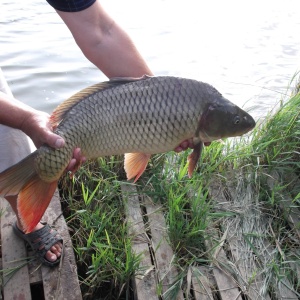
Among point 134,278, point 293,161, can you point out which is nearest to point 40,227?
point 134,278

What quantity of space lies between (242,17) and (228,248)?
4970 millimetres

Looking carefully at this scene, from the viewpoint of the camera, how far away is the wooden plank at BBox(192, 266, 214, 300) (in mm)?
1973

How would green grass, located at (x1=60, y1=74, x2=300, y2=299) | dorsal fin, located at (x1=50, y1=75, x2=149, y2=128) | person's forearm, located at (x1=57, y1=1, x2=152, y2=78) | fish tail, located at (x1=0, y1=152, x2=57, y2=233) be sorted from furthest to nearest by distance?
person's forearm, located at (x1=57, y1=1, x2=152, y2=78) → green grass, located at (x1=60, y1=74, x2=300, y2=299) → dorsal fin, located at (x1=50, y1=75, x2=149, y2=128) → fish tail, located at (x1=0, y1=152, x2=57, y2=233)

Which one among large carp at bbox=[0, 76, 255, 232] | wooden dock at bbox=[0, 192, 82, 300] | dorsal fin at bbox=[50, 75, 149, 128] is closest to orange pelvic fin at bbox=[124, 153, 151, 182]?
large carp at bbox=[0, 76, 255, 232]

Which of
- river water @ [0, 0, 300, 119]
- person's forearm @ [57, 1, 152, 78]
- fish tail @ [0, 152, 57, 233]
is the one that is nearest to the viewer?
fish tail @ [0, 152, 57, 233]

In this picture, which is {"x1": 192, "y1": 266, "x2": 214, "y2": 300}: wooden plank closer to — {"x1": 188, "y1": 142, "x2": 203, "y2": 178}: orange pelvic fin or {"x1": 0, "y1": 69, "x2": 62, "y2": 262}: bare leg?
{"x1": 188, "y1": 142, "x2": 203, "y2": 178}: orange pelvic fin

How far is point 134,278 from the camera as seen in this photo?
2.01 m

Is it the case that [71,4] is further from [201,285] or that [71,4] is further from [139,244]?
[201,285]

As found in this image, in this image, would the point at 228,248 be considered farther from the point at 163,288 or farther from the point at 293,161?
the point at 293,161

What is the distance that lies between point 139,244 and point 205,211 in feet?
1.29

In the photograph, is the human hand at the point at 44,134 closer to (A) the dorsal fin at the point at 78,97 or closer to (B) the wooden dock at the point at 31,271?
(A) the dorsal fin at the point at 78,97

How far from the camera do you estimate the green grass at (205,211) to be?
2.07 m

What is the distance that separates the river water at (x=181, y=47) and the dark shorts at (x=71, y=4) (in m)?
2.16

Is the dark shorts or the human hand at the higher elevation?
the dark shorts
